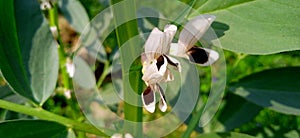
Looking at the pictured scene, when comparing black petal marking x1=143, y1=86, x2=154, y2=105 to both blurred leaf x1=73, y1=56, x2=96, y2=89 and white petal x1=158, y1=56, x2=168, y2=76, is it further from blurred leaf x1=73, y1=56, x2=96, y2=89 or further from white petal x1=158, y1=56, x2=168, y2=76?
blurred leaf x1=73, y1=56, x2=96, y2=89

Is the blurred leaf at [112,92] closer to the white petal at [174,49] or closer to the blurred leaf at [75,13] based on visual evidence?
the blurred leaf at [75,13]

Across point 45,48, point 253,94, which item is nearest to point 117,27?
point 45,48

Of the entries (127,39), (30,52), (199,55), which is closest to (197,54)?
(199,55)

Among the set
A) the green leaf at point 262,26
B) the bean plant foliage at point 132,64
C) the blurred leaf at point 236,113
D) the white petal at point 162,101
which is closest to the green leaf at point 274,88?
the bean plant foliage at point 132,64

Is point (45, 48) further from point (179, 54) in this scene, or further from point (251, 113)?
point (251, 113)

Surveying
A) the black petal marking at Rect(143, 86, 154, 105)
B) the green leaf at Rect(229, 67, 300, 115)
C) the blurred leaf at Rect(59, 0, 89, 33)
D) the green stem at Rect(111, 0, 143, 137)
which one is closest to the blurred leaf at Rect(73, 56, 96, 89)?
the blurred leaf at Rect(59, 0, 89, 33)
